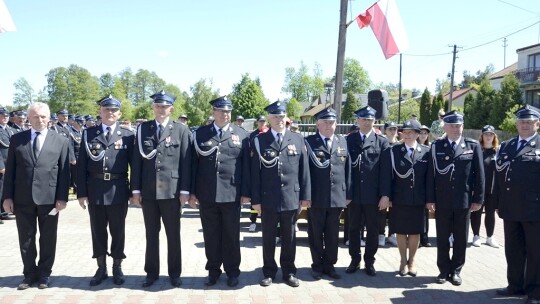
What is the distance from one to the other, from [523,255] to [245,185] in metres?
3.37

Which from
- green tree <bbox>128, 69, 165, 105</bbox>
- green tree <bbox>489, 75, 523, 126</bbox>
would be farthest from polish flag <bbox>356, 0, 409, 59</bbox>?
green tree <bbox>128, 69, 165, 105</bbox>

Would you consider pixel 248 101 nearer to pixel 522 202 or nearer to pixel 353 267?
Result: pixel 353 267

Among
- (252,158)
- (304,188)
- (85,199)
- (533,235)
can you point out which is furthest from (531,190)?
(85,199)

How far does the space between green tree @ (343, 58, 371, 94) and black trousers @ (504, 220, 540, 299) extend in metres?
90.3

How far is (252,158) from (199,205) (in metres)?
0.88

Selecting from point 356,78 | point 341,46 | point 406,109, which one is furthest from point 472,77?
point 341,46

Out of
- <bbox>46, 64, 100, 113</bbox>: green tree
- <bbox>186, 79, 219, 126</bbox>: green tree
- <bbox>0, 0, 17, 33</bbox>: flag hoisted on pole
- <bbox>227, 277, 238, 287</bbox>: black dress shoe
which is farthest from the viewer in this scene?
<bbox>46, 64, 100, 113</bbox>: green tree

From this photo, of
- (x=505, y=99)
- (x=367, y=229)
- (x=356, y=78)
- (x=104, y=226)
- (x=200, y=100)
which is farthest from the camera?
(x=356, y=78)

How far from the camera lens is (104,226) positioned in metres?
5.86

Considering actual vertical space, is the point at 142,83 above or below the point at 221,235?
above

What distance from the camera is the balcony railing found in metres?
42.2

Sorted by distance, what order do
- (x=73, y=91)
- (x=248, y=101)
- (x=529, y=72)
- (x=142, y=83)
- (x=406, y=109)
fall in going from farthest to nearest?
(x=142, y=83)
(x=73, y=91)
(x=406, y=109)
(x=248, y=101)
(x=529, y=72)

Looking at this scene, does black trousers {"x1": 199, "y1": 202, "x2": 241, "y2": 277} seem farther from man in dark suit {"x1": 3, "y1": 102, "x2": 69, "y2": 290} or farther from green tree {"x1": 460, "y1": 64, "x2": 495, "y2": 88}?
green tree {"x1": 460, "y1": 64, "x2": 495, "y2": 88}

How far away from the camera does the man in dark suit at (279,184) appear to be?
580 centimetres
